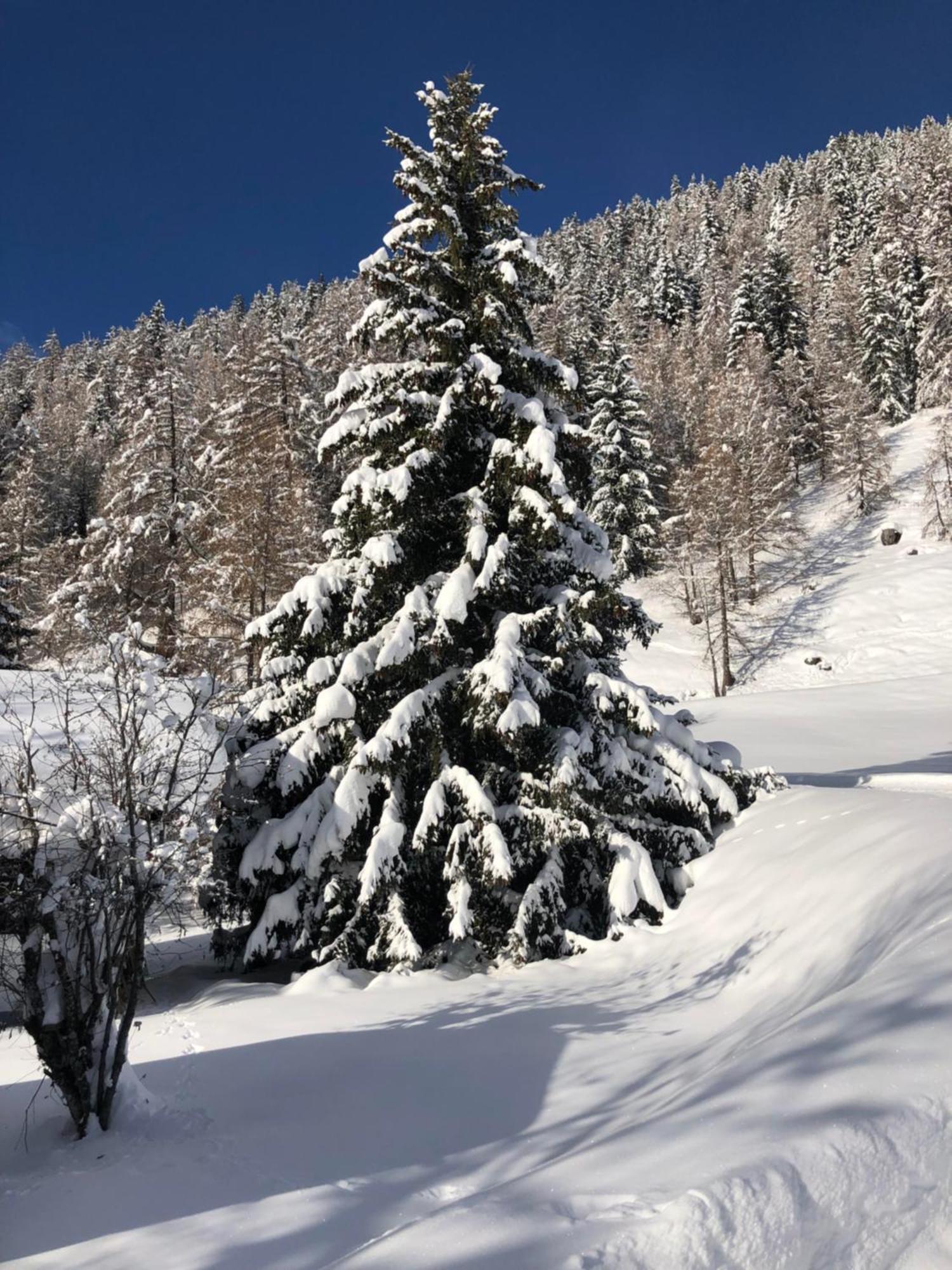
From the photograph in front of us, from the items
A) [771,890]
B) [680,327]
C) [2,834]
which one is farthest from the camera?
Answer: [680,327]

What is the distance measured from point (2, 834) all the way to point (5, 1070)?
10.9ft

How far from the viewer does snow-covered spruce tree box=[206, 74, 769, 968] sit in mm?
8609

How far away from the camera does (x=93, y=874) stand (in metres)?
5.92

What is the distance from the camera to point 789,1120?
2.62m

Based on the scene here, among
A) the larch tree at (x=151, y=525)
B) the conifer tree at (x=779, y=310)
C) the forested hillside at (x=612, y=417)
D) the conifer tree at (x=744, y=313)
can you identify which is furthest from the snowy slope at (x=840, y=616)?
the larch tree at (x=151, y=525)

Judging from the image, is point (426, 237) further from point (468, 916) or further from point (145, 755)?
point (468, 916)

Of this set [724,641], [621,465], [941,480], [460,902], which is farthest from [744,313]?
[460,902]

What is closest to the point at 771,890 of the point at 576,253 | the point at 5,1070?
the point at 5,1070

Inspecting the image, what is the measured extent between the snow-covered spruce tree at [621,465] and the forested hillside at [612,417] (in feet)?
0.40

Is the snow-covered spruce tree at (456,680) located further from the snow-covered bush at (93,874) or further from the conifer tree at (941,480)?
the conifer tree at (941,480)

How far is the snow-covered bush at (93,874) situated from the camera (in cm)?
558

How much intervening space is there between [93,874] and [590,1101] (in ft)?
13.7

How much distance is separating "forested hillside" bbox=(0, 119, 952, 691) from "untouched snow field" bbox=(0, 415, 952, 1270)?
175 inches

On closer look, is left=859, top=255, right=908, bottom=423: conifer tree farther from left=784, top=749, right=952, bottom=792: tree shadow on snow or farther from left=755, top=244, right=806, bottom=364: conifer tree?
left=784, top=749, right=952, bottom=792: tree shadow on snow
